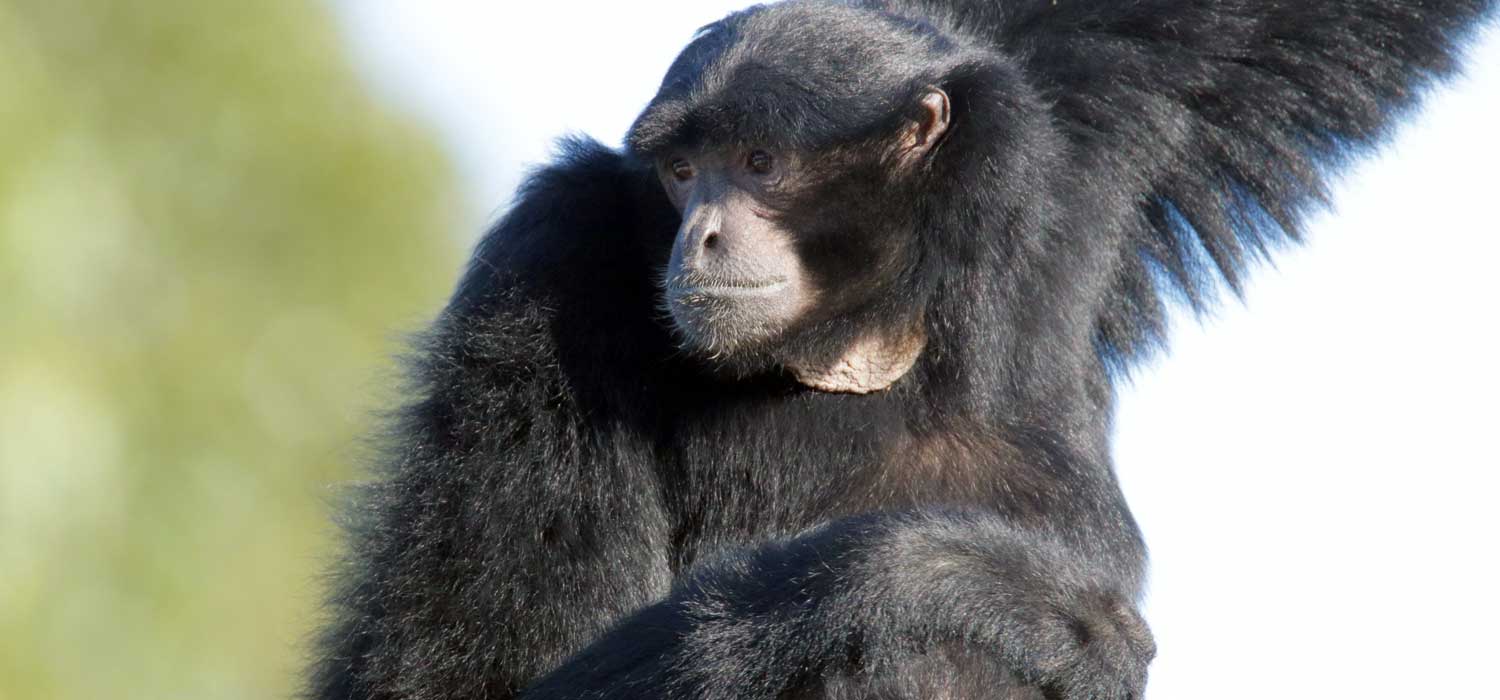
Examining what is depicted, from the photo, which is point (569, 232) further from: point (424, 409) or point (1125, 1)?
point (1125, 1)

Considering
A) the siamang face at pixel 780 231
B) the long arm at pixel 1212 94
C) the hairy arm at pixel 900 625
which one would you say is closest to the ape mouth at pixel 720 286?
the siamang face at pixel 780 231

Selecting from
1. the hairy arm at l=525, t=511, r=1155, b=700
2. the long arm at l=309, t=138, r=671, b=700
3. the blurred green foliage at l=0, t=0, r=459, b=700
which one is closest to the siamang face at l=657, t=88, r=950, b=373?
the long arm at l=309, t=138, r=671, b=700

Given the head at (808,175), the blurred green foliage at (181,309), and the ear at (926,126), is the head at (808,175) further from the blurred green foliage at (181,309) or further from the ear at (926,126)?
the blurred green foliage at (181,309)

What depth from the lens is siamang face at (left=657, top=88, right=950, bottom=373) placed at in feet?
17.0

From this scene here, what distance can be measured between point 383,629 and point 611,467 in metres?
0.85

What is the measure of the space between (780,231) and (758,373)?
475 millimetres

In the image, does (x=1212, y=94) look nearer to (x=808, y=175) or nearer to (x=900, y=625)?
(x=808, y=175)

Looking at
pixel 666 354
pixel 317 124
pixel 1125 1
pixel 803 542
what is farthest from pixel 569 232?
pixel 317 124

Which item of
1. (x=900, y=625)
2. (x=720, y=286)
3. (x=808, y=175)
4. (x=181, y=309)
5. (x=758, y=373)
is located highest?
(x=808, y=175)

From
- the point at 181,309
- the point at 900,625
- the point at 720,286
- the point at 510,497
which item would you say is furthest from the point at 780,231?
the point at 181,309

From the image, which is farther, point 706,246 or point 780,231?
point 780,231

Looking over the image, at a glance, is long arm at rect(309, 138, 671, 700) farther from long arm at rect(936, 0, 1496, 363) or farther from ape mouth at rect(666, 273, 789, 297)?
long arm at rect(936, 0, 1496, 363)

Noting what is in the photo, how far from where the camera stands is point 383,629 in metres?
5.12

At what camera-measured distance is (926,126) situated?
17.8 feet
